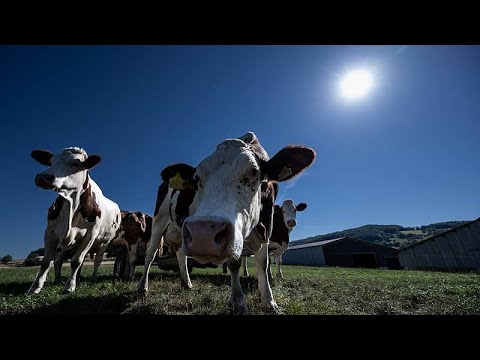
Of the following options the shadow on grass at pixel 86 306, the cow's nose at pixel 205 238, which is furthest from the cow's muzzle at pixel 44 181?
the cow's nose at pixel 205 238

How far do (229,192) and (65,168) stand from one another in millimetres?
4792

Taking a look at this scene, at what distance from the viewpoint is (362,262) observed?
138ft

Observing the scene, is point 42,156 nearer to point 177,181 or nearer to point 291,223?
point 177,181

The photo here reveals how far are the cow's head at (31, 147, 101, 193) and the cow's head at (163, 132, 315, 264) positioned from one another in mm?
2842

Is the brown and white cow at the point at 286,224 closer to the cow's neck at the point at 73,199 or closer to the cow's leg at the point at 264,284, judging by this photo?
the cow's leg at the point at 264,284

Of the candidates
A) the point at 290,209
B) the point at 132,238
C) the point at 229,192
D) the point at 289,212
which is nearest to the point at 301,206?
the point at 290,209

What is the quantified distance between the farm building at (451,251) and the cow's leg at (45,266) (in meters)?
32.1

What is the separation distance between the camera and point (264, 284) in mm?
3814
